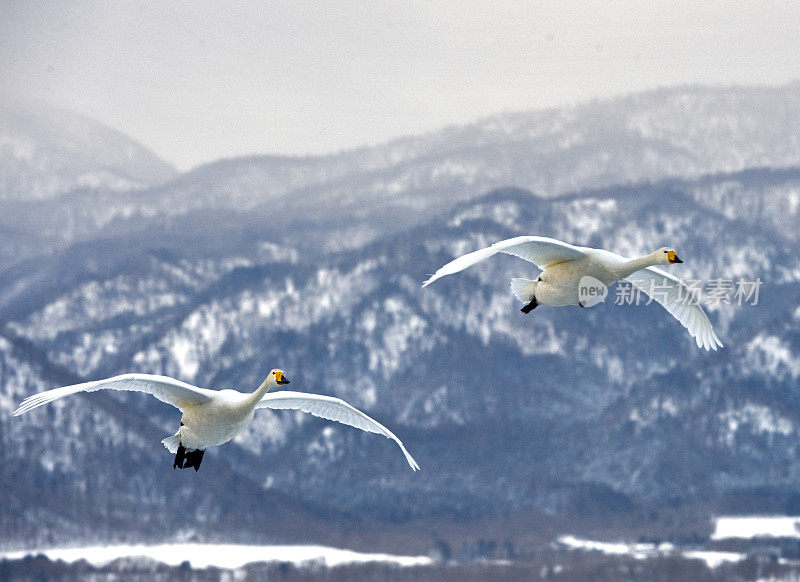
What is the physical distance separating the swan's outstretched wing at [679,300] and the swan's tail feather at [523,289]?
5746mm

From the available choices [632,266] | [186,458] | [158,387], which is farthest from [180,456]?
[632,266]

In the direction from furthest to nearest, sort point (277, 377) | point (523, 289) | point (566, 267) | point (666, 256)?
point (666, 256) → point (523, 289) → point (566, 267) → point (277, 377)

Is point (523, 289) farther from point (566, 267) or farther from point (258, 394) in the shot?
point (258, 394)

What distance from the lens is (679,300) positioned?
7044cm

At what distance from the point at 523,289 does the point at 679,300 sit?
374 inches

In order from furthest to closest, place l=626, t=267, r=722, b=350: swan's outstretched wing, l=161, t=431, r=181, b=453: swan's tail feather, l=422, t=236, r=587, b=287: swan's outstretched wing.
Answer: l=626, t=267, r=722, b=350: swan's outstretched wing
l=161, t=431, r=181, b=453: swan's tail feather
l=422, t=236, r=587, b=287: swan's outstretched wing

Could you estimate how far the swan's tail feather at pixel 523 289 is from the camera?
63406 millimetres

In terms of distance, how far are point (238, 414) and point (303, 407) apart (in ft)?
22.0

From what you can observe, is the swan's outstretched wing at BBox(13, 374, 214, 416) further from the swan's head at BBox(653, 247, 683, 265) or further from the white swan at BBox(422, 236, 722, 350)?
the swan's head at BBox(653, 247, 683, 265)

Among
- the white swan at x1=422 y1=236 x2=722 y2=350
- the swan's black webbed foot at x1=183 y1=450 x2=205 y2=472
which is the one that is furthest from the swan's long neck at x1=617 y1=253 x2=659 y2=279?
the swan's black webbed foot at x1=183 y1=450 x2=205 y2=472

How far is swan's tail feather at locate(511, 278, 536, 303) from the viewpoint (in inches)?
2496

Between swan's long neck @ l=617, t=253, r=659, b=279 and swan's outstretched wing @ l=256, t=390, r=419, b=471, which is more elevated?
swan's long neck @ l=617, t=253, r=659, b=279

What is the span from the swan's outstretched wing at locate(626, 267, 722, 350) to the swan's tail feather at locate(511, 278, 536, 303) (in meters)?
5.75

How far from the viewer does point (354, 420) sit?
63531 millimetres
